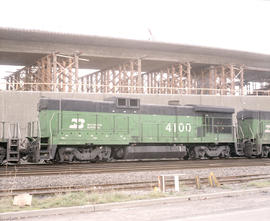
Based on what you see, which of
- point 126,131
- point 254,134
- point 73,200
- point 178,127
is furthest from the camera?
point 254,134

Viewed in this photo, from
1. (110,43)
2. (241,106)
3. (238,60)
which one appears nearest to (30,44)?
(110,43)

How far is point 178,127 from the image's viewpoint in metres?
19.1

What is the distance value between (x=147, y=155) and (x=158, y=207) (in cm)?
1053

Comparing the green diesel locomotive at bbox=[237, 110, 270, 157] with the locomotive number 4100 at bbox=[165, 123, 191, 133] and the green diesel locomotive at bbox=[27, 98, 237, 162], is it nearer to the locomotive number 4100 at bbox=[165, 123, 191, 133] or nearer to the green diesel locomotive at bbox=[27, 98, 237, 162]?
the green diesel locomotive at bbox=[27, 98, 237, 162]

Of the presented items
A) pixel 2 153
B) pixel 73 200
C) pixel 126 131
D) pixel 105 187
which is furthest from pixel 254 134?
pixel 73 200

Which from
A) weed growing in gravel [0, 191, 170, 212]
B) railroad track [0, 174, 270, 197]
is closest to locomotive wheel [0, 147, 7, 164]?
railroad track [0, 174, 270, 197]

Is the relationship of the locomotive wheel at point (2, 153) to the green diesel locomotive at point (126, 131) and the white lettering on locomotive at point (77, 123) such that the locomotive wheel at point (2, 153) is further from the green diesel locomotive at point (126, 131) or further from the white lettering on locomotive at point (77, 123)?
the white lettering on locomotive at point (77, 123)

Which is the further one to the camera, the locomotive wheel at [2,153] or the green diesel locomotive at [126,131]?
the green diesel locomotive at [126,131]

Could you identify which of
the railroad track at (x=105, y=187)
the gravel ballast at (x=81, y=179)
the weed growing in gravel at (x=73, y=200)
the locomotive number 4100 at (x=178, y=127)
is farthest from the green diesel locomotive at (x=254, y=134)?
the weed growing in gravel at (x=73, y=200)

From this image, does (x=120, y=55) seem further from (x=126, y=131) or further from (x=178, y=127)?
(x=126, y=131)

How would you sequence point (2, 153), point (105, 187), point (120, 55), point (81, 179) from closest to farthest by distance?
point (105, 187) → point (81, 179) → point (2, 153) → point (120, 55)

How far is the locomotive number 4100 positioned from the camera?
1888 cm

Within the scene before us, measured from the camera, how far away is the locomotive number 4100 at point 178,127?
61.9 feet

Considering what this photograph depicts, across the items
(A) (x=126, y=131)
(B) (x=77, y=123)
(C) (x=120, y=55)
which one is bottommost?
(A) (x=126, y=131)
